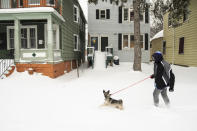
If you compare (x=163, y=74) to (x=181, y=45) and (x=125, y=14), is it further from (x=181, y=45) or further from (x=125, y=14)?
(x=125, y=14)

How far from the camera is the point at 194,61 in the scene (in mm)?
14570

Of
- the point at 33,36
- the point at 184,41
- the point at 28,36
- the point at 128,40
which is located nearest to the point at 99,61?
the point at 128,40

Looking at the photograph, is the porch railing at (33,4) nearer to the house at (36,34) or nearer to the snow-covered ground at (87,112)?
the house at (36,34)

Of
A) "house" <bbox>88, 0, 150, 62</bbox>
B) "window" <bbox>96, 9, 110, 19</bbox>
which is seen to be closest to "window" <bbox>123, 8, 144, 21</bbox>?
"house" <bbox>88, 0, 150, 62</bbox>

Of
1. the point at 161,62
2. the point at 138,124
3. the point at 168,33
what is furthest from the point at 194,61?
the point at 138,124

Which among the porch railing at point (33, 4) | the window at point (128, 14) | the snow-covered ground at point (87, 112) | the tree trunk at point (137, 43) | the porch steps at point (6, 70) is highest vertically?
the window at point (128, 14)

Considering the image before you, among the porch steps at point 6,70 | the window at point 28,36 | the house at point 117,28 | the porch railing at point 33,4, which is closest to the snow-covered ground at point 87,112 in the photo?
the porch steps at point 6,70

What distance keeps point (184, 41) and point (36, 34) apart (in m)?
13.5

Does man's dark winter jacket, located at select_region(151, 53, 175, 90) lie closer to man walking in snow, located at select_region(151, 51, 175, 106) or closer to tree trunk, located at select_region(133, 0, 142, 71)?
man walking in snow, located at select_region(151, 51, 175, 106)

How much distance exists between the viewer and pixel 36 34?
1431 cm

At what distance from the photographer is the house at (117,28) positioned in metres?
19.8

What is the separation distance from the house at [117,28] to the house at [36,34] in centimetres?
366

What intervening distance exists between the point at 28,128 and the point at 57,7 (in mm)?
10177

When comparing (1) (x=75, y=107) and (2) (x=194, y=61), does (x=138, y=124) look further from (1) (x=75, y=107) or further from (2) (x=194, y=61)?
(2) (x=194, y=61)
